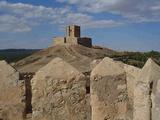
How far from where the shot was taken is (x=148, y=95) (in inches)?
255

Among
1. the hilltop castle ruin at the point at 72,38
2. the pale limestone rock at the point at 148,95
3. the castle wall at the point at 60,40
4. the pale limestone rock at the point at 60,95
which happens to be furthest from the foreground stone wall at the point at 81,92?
the castle wall at the point at 60,40

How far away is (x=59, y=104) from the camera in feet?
23.8

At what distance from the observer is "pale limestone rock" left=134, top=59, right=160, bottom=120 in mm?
6414

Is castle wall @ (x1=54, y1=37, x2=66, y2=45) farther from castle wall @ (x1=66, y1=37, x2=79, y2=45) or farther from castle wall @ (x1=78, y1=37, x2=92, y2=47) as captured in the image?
castle wall @ (x1=78, y1=37, x2=92, y2=47)

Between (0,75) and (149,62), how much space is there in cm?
243

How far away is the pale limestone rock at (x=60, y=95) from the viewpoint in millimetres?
7219

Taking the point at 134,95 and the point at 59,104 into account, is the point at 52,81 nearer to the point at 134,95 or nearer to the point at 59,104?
the point at 59,104

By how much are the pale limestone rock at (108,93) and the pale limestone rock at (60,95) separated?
0.17 m

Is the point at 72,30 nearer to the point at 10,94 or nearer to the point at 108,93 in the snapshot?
the point at 10,94

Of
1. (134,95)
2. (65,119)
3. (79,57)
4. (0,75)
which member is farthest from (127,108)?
(79,57)

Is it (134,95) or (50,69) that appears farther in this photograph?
(50,69)

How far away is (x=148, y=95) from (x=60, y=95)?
1.48 metres

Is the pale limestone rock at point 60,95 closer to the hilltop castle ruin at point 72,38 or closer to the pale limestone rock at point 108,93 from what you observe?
the pale limestone rock at point 108,93

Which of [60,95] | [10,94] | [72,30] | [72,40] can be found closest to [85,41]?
[72,40]
